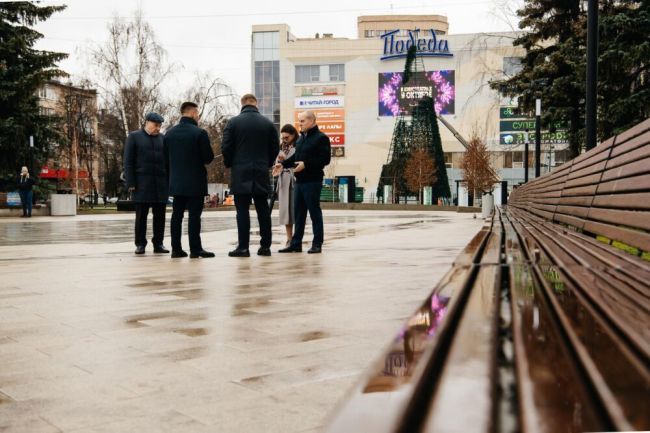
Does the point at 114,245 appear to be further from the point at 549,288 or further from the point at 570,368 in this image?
the point at 570,368

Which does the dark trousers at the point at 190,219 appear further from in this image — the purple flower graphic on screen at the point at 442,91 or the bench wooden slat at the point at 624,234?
the purple flower graphic on screen at the point at 442,91

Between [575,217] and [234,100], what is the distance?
3828 cm

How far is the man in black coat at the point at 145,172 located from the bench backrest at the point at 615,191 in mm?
4910

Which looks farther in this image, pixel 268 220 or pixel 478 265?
pixel 268 220

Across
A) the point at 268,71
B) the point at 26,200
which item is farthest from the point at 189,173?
the point at 268,71

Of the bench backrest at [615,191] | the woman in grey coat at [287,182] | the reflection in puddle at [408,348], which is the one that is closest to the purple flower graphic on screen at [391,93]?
the woman in grey coat at [287,182]

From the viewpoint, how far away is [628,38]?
18625 mm

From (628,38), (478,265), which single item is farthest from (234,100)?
(478,265)

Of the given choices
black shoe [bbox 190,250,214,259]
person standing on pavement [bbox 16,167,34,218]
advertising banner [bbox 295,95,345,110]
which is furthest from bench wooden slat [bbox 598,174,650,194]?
advertising banner [bbox 295,95,345,110]

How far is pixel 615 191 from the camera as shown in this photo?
13.6ft

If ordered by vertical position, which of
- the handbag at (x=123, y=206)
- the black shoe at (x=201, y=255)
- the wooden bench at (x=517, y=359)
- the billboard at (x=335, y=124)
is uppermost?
the billboard at (x=335, y=124)

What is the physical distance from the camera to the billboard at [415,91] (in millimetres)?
70312

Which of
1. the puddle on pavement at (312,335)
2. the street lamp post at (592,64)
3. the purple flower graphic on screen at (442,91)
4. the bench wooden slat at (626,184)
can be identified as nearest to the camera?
the puddle on pavement at (312,335)

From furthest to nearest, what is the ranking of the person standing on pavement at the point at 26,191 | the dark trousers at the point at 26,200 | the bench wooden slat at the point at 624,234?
the dark trousers at the point at 26,200 < the person standing on pavement at the point at 26,191 < the bench wooden slat at the point at 624,234
